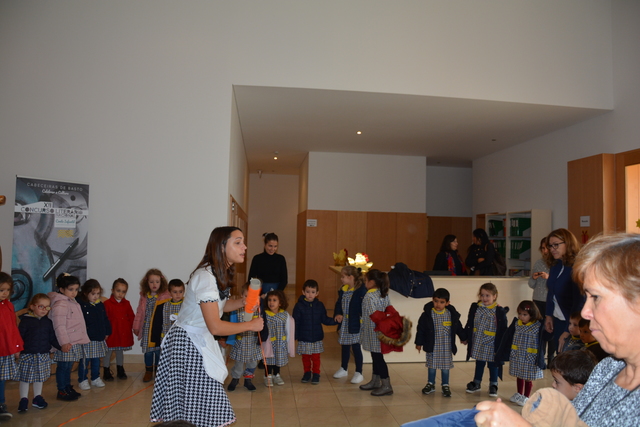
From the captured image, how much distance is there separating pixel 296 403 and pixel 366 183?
23.1ft

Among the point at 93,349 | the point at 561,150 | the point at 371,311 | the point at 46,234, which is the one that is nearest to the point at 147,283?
the point at 93,349

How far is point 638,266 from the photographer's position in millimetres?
1033

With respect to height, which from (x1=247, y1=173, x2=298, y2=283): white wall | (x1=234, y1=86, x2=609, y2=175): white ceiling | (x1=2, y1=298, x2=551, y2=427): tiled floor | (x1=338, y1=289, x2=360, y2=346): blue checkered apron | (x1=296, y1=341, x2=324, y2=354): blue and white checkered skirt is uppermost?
(x1=234, y1=86, x2=609, y2=175): white ceiling

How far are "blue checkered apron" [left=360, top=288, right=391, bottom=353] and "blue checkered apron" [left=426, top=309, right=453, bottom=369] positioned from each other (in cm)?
54

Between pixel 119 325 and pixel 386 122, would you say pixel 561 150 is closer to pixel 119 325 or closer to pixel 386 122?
pixel 386 122

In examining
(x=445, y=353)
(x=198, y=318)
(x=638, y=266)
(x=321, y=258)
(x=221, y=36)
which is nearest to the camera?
(x=638, y=266)

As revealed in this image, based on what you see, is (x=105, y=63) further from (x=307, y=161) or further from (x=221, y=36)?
(x=307, y=161)

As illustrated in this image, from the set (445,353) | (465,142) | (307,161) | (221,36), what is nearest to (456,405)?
(445,353)

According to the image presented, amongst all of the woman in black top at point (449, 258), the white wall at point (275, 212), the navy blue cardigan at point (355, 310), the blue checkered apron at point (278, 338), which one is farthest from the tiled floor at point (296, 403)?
the white wall at point (275, 212)

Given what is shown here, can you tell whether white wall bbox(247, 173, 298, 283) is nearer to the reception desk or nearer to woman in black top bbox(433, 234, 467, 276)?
woman in black top bbox(433, 234, 467, 276)

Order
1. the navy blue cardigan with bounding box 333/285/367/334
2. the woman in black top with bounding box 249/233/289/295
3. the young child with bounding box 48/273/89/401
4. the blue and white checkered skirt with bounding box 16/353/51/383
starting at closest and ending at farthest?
1. the blue and white checkered skirt with bounding box 16/353/51/383
2. the young child with bounding box 48/273/89/401
3. the navy blue cardigan with bounding box 333/285/367/334
4. the woman in black top with bounding box 249/233/289/295

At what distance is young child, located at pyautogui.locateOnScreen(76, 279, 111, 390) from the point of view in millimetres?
4695

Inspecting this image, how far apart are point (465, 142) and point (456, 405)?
20.4ft

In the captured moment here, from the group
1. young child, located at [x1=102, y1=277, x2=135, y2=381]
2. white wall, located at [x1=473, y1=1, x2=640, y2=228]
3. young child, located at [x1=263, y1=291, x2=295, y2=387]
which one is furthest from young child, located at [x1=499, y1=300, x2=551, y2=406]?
young child, located at [x1=102, y1=277, x2=135, y2=381]
